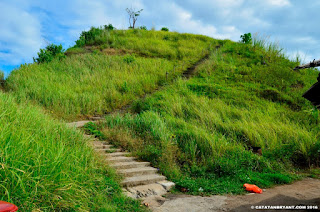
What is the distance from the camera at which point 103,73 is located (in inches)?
619

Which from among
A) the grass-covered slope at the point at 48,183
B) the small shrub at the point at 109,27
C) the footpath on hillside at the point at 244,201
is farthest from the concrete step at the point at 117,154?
the small shrub at the point at 109,27

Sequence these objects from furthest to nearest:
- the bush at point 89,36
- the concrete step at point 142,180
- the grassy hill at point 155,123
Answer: the bush at point 89,36 < the concrete step at point 142,180 < the grassy hill at point 155,123

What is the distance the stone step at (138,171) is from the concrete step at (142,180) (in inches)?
7.0

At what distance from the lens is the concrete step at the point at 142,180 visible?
6029mm

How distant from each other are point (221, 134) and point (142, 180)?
11.4 feet

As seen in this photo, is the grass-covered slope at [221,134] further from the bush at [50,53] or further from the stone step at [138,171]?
the bush at [50,53]

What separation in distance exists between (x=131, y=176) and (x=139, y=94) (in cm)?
823

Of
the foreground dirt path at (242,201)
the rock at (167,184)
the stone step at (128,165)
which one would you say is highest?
the stone step at (128,165)

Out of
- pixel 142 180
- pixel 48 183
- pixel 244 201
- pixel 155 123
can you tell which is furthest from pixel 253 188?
pixel 48 183

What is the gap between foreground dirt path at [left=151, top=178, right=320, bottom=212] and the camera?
16.9 ft

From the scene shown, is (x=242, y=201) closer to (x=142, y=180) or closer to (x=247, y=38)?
(x=142, y=180)

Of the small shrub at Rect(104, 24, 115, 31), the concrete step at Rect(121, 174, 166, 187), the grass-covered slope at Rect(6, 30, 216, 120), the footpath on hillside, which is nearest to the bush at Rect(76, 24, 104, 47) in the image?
the grass-covered slope at Rect(6, 30, 216, 120)

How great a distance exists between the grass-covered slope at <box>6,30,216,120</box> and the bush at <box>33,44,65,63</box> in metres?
0.57

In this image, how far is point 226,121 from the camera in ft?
32.8
